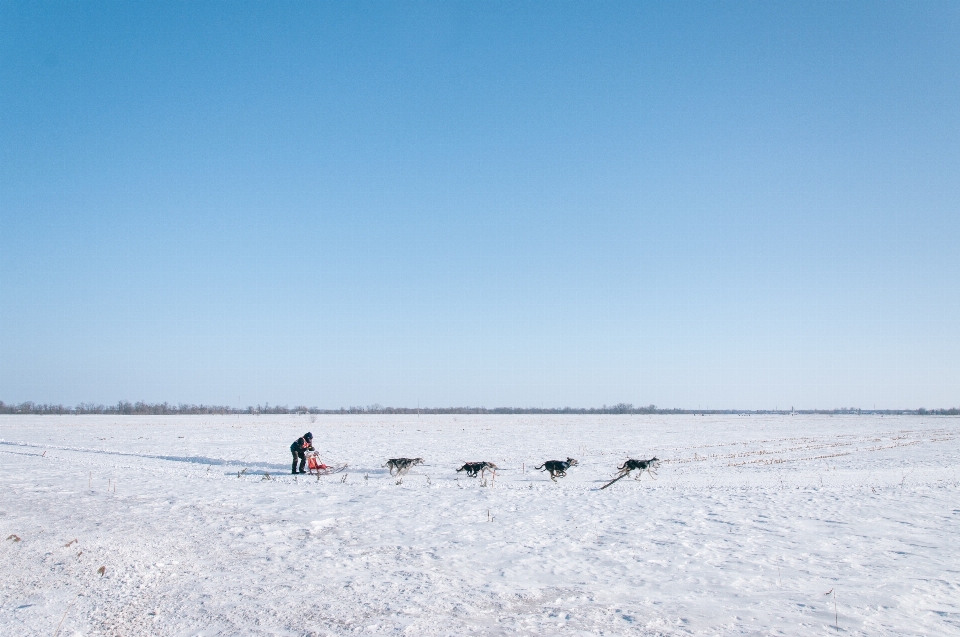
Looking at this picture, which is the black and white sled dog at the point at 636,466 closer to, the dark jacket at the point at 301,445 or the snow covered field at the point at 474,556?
the snow covered field at the point at 474,556

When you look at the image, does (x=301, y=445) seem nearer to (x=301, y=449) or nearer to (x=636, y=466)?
(x=301, y=449)

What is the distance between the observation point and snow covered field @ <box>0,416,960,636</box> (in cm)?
731

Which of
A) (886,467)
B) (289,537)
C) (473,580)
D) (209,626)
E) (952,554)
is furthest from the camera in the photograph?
(886,467)

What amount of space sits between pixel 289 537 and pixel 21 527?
5.27 meters

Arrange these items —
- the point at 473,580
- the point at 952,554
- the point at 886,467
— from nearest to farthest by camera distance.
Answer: the point at 473,580 → the point at 952,554 → the point at 886,467

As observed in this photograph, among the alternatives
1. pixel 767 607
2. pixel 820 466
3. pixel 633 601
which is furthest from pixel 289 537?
pixel 820 466

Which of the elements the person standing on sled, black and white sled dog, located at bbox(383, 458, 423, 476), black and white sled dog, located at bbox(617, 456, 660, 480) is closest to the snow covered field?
black and white sled dog, located at bbox(617, 456, 660, 480)

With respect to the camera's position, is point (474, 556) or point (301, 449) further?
point (301, 449)

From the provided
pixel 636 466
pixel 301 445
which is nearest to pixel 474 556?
pixel 636 466

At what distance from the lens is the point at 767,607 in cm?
772

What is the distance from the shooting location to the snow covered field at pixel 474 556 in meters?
7.31

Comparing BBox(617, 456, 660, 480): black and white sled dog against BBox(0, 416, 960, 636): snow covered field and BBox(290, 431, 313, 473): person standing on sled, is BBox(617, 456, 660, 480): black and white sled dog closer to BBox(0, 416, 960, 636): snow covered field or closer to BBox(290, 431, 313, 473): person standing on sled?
BBox(0, 416, 960, 636): snow covered field

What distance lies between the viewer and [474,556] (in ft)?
33.2

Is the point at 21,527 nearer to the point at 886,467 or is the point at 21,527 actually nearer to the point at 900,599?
the point at 900,599
